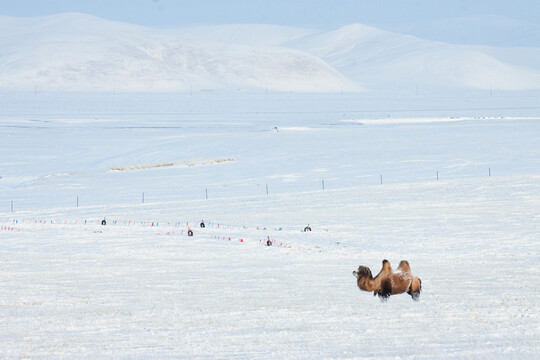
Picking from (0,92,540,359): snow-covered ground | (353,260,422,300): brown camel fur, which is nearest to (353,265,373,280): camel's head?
(353,260,422,300): brown camel fur

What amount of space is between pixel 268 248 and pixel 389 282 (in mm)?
12857

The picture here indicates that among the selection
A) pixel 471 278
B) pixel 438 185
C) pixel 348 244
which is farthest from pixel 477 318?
pixel 438 185

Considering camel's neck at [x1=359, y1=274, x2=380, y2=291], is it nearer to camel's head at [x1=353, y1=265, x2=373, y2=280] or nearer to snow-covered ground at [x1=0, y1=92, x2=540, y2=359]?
camel's head at [x1=353, y1=265, x2=373, y2=280]

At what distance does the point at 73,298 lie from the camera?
16.5m

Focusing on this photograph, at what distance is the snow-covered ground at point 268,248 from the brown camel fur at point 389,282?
332 mm

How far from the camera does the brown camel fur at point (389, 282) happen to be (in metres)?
13.7

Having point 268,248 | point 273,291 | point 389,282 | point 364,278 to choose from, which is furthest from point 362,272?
point 268,248

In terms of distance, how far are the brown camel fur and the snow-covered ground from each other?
1.09 ft

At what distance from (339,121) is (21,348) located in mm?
94770

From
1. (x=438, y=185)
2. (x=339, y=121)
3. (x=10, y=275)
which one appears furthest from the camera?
(x=339, y=121)

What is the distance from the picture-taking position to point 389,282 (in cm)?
1408

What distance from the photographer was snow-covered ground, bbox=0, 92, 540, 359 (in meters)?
12.8

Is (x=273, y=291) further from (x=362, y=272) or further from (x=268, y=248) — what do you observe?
(x=268, y=248)

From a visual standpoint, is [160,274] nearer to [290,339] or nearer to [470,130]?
[290,339]
